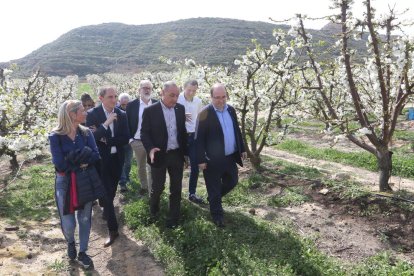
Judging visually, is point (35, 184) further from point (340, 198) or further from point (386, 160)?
point (386, 160)

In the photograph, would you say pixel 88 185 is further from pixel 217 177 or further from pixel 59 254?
pixel 217 177

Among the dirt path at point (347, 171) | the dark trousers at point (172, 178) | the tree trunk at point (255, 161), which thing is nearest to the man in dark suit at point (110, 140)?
the dark trousers at point (172, 178)

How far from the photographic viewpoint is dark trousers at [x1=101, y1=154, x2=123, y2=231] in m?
6.00

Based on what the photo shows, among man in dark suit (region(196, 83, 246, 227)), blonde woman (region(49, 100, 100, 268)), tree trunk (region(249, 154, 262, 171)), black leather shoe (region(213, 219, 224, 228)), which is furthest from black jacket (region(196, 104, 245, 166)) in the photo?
tree trunk (region(249, 154, 262, 171))

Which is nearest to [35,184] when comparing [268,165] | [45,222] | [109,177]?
[45,222]

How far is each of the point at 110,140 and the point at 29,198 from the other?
12.6ft

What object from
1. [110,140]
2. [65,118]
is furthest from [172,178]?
[65,118]

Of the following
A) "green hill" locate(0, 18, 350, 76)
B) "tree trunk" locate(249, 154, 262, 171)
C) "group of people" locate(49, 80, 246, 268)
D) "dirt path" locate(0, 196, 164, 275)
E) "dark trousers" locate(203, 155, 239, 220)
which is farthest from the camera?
"green hill" locate(0, 18, 350, 76)

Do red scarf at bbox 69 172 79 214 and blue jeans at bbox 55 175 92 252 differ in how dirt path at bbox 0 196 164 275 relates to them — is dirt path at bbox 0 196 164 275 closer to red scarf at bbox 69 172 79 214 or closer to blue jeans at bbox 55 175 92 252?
blue jeans at bbox 55 175 92 252

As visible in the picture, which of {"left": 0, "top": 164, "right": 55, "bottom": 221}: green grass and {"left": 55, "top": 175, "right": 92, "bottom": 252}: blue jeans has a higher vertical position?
{"left": 55, "top": 175, "right": 92, "bottom": 252}: blue jeans

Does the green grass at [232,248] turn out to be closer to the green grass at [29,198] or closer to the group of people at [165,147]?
the group of people at [165,147]

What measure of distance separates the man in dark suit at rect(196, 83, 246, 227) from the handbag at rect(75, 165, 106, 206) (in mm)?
1494

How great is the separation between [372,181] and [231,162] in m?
4.14

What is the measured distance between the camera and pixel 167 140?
5.80 m
